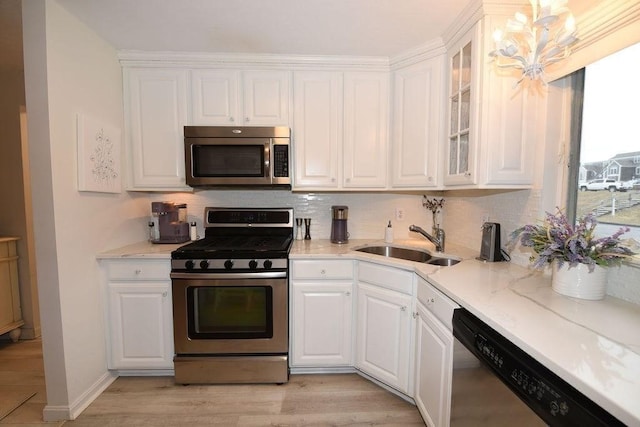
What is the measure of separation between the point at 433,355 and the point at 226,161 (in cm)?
195

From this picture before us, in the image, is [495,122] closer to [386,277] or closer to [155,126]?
[386,277]

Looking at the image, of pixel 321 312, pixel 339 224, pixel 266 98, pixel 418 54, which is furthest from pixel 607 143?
pixel 266 98

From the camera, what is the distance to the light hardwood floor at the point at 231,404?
1.75 m

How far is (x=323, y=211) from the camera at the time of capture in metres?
2.73

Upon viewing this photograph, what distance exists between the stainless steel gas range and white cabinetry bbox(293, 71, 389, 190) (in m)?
0.75

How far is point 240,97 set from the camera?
2283 mm

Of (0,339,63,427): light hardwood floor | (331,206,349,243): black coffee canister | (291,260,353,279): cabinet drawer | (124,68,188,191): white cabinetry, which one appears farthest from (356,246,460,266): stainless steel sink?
(0,339,63,427): light hardwood floor

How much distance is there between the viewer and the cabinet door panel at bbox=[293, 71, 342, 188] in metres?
2.30

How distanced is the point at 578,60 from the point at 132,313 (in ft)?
10.5

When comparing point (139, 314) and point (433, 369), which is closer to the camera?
point (433, 369)

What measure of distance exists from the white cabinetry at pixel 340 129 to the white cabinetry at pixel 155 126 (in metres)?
0.95

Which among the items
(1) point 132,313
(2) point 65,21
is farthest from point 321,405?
(2) point 65,21

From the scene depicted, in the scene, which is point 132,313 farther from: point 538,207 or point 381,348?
point 538,207

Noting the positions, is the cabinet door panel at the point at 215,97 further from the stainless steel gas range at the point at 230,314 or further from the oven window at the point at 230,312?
the oven window at the point at 230,312
